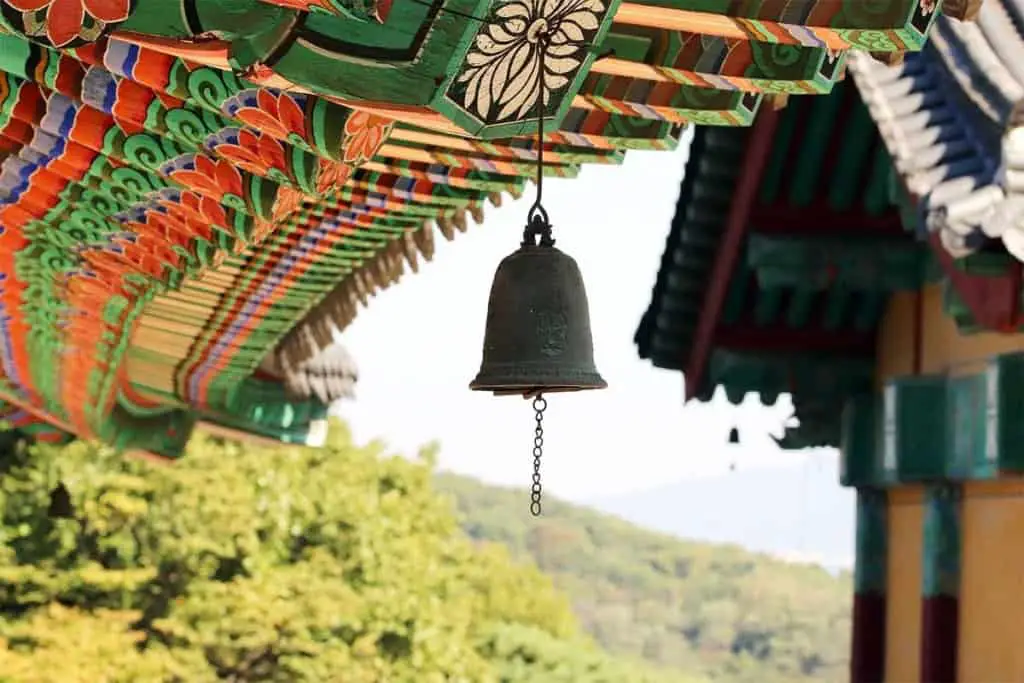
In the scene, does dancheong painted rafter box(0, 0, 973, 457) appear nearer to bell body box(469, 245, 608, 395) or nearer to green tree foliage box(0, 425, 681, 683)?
bell body box(469, 245, 608, 395)

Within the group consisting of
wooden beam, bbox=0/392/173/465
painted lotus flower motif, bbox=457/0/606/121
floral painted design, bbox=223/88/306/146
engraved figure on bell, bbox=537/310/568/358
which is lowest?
engraved figure on bell, bbox=537/310/568/358

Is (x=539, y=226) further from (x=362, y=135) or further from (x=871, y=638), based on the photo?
(x=871, y=638)

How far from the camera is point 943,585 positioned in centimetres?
945

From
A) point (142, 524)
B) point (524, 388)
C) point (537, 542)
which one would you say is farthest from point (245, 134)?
point (537, 542)

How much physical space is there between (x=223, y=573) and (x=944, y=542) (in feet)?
40.1

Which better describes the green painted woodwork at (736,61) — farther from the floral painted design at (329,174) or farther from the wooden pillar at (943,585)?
the wooden pillar at (943,585)

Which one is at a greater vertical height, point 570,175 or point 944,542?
point 570,175

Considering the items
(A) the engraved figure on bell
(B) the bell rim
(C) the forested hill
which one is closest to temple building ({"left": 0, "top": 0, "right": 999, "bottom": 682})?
(A) the engraved figure on bell

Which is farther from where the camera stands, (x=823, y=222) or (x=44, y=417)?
(x=44, y=417)

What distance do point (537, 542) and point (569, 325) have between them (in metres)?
81.3

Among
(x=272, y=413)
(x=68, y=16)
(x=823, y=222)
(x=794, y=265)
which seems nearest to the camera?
(x=68, y=16)

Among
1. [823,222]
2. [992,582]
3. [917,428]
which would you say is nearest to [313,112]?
[992,582]

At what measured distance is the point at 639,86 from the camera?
4660 millimetres

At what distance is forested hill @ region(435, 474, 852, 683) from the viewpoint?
2923 inches
